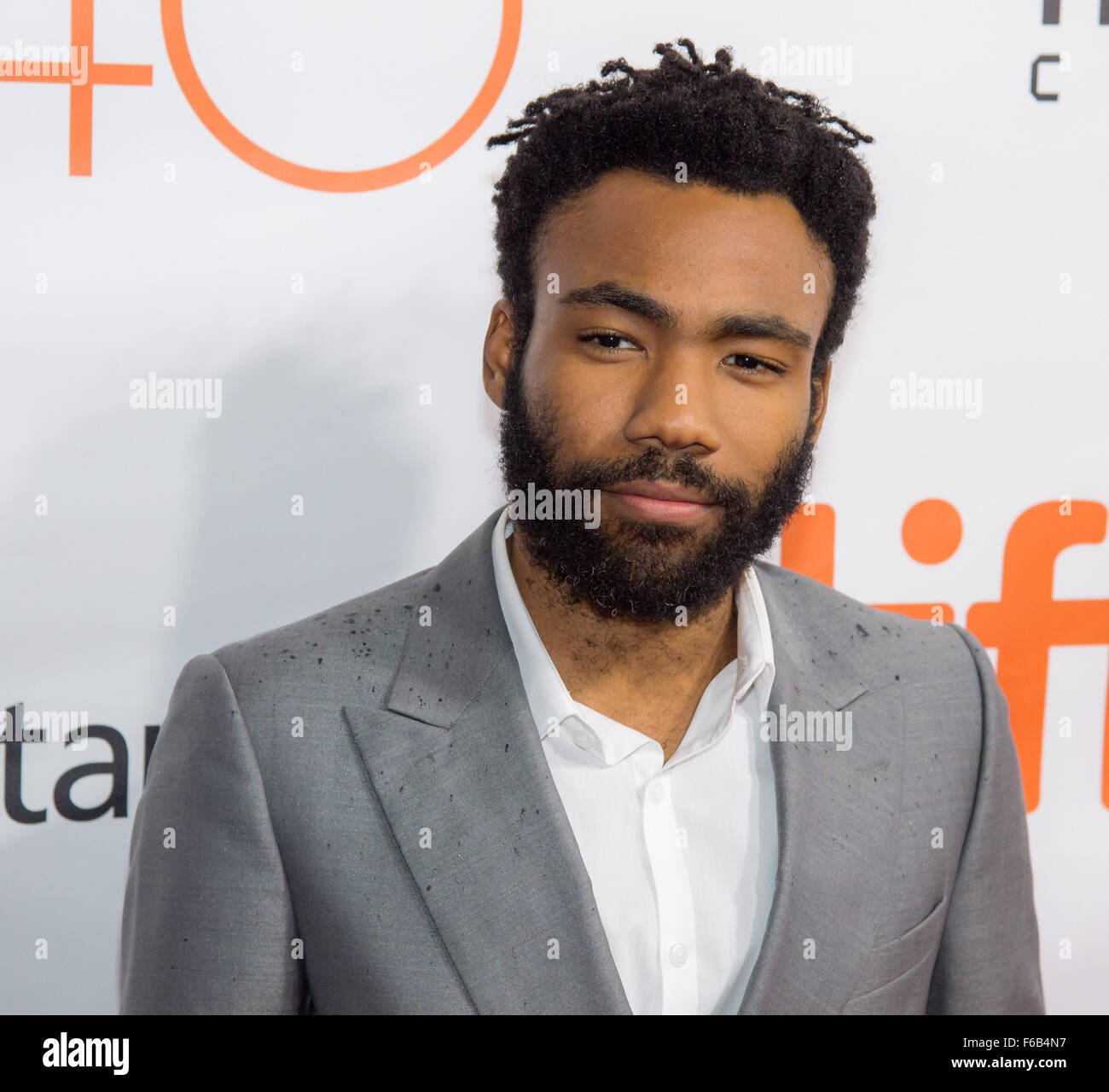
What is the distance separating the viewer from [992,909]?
1776 mm

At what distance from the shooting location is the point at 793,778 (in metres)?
1.63

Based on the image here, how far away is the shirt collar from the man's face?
0.08 m

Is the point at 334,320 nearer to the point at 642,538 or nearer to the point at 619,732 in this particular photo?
the point at 642,538

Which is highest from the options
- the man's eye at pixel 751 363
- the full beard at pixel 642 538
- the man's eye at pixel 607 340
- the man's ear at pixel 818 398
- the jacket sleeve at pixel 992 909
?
the man's eye at pixel 607 340

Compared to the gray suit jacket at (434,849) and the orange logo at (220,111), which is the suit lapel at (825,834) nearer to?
the gray suit jacket at (434,849)

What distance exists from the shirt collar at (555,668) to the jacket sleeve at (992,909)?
0.41m

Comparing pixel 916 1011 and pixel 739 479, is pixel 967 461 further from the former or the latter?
pixel 916 1011

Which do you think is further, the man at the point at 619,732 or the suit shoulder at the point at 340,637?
the suit shoulder at the point at 340,637

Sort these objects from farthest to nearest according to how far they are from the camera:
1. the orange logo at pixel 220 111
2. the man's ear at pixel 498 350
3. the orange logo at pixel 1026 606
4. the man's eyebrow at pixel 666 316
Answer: the orange logo at pixel 1026 606 < the orange logo at pixel 220 111 < the man's ear at pixel 498 350 < the man's eyebrow at pixel 666 316

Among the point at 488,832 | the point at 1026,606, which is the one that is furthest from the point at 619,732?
the point at 1026,606

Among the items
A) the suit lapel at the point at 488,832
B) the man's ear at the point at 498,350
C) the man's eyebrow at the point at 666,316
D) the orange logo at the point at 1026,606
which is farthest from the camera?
the orange logo at the point at 1026,606

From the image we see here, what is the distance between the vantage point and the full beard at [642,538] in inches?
61.8

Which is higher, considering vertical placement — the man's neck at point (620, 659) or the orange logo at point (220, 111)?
the orange logo at point (220, 111)

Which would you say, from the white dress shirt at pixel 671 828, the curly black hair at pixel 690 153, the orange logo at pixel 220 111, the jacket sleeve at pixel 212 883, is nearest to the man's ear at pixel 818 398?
the curly black hair at pixel 690 153
